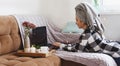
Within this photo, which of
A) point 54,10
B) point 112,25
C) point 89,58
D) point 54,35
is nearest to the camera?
point 89,58

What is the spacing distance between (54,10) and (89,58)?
1593mm

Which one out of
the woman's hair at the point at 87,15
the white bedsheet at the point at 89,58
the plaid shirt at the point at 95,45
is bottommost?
the white bedsheet at the point at 89,58

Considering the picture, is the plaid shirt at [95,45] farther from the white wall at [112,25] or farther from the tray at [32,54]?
the white wall at [112,25]

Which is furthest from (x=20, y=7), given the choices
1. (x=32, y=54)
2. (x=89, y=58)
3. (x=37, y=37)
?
(x=89, y=58)

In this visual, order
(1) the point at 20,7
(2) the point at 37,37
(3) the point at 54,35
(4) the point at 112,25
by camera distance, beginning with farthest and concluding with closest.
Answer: (4) the point at 112,25, (3) the point at 54,35, (1) the point at 20,7, (2) the point at 37,37

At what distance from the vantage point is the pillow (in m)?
3.08

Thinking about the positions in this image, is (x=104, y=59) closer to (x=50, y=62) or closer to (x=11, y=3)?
(x=50, y=62)

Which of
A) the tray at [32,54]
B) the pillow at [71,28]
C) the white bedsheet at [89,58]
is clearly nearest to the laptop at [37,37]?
the tray at [32,54]

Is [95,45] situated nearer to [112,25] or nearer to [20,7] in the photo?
[112,25]

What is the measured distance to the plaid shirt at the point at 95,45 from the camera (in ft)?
7.33

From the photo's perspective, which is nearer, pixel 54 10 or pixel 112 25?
pixel 112 25

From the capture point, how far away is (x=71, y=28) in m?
3.13

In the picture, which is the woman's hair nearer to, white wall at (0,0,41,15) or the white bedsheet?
the white bedsheet

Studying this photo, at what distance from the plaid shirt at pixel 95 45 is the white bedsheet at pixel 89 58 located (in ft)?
0.34
